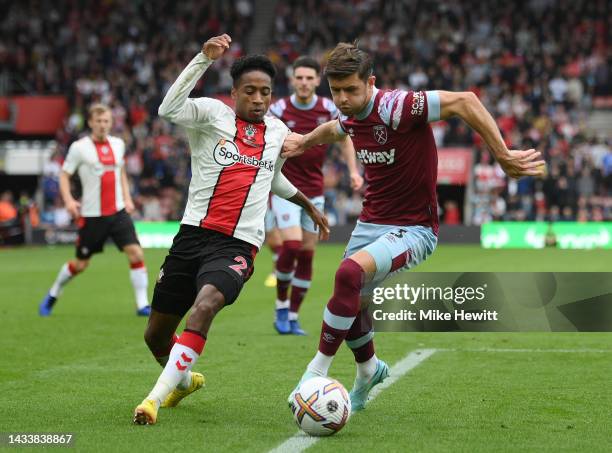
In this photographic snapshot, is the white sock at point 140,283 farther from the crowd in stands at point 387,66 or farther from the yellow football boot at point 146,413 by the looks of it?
the crowd in stands at point 387,66

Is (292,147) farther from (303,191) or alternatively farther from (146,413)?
(303,191)

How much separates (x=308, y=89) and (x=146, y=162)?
66.2ft

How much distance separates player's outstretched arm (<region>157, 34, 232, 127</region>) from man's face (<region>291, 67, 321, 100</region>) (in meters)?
4.37

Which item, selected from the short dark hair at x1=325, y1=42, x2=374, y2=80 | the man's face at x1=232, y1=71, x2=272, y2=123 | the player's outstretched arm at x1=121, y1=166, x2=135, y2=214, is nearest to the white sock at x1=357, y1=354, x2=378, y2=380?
the man's face at x1=232, y1=71, x2=272, y2=123

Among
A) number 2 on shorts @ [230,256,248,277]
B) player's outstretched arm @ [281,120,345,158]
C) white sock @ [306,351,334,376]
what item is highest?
player's outstretched arm @ [281,120,345,158]

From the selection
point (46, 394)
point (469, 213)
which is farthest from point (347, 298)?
point (469, 213)

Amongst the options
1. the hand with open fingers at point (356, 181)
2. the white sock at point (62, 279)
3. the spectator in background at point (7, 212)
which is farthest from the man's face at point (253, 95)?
the spectator in background at point (7, 212)

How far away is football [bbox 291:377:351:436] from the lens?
19.3 feet

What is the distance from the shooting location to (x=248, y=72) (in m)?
6.68

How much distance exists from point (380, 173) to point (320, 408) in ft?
5.03

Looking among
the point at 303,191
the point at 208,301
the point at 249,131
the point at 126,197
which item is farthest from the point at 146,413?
the point at 126,197

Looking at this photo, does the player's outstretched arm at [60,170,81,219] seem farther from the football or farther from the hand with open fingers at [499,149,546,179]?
the hand with open fingers at [499,149,546,179]

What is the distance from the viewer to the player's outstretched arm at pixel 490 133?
6.00m

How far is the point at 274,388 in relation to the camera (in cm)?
756
